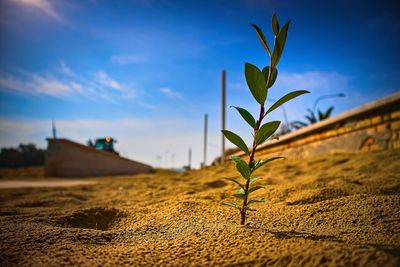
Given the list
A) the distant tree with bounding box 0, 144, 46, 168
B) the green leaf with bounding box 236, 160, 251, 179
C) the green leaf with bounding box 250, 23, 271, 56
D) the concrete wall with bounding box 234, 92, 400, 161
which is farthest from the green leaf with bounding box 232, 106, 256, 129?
the distant tree with bounding box 0, 144, 46, 168

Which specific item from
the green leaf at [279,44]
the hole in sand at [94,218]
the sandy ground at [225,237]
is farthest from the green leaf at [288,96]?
the hole in sand at [94,218]

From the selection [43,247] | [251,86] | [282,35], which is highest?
[282,35]

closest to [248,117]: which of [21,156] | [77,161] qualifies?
[77,161]

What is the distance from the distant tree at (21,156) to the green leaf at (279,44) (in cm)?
2366

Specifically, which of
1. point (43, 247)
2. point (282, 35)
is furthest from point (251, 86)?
point (43, 247)

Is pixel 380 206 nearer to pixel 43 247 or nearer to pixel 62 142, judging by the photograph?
pixel 43 247

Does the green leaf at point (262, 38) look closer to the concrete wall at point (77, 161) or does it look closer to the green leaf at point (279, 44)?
the green leaf at point (279, 44)

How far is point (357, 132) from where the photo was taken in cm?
415

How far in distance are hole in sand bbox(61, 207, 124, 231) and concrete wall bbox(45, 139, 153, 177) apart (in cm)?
1134

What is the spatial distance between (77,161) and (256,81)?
12868 millimetres

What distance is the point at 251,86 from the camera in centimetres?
105

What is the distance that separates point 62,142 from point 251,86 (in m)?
13.0

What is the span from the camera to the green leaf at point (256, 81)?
1021 mm

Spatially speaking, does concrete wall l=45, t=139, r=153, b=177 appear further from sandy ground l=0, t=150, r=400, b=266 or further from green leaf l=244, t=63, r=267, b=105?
green leaf l=244, t=63, r=267, b=105
